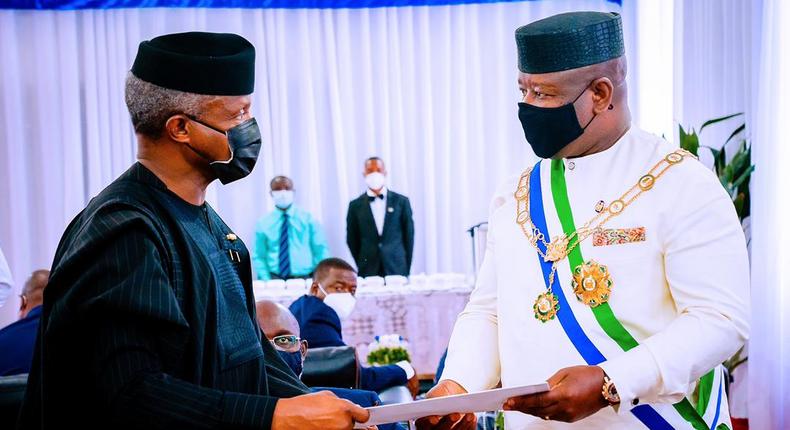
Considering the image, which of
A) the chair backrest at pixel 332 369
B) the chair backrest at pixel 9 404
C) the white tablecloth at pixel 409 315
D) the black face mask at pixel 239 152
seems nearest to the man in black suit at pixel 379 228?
the white tablecloth at pixel 409 315

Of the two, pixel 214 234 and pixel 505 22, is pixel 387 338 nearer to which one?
A: pixel 214 234

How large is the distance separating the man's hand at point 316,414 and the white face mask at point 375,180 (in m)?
8.89

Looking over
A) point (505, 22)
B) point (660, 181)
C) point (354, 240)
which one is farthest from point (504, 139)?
point (660, 181)

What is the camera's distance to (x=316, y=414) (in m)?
1.81

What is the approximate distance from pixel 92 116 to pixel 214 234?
375 inches

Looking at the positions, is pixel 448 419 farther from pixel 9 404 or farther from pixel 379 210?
pixel 379 210

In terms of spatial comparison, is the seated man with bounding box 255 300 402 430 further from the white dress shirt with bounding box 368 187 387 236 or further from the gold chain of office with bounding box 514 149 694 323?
A: the white dress shirt with bounding box 368 187 387 236

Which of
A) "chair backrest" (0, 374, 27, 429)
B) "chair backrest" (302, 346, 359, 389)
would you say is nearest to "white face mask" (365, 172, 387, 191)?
"chair backrest" (302, 346, 359, 389)

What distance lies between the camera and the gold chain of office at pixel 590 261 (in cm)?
215

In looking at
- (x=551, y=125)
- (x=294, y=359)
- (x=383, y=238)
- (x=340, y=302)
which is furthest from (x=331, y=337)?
(x=383, y=238)

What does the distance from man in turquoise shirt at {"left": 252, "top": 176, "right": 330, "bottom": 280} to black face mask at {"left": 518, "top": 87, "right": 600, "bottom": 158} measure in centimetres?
822

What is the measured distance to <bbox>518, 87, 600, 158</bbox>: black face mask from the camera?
225 cm

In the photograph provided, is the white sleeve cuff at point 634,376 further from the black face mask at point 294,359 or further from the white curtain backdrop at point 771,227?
the white curtain backdrop at point 771,227

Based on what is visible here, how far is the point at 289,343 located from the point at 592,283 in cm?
165
